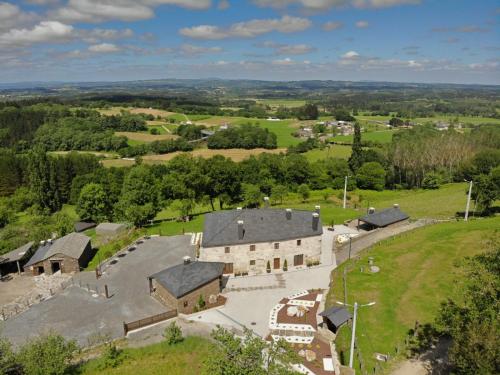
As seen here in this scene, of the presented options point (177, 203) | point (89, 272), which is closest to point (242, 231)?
point (89, 272)

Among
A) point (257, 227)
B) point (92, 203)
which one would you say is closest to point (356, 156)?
point (257, 227)

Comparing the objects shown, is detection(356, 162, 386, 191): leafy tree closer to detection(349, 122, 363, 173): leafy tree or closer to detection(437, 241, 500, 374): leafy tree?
detection(349, 122, 363, 173): leafy tree

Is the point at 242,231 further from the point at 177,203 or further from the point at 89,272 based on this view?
the point at 177,203

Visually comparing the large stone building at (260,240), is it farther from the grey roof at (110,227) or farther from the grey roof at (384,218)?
the grey roof at (110,227)

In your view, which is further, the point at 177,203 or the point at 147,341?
the point at 177,203

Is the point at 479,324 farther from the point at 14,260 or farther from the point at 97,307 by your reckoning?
the point at 14,260

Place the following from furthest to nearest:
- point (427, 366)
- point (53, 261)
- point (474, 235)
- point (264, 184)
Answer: point (264, 184) < point (474, 235) < point (53, 261) < point (427, 366)

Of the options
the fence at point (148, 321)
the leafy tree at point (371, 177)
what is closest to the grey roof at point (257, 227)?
the fence at point (148, 321)
